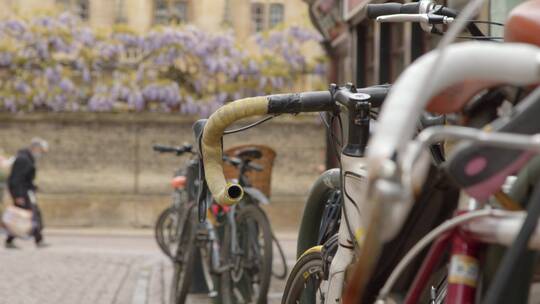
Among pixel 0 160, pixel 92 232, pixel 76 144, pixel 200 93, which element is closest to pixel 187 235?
pixel 0 160

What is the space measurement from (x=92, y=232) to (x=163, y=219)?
7.68 meters

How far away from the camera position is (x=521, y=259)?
5.61ft

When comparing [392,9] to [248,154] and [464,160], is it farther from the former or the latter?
[248,154]

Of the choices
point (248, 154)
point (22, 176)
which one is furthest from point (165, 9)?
point (248, 154)

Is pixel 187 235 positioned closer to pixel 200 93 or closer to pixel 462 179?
pixel 462 179

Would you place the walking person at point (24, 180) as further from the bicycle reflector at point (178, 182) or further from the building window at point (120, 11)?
the building window at point (120, 11)

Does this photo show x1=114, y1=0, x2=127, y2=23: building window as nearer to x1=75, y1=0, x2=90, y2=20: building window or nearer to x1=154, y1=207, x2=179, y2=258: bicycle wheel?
x1=75, y1=0, x2=90, y2=20: building window

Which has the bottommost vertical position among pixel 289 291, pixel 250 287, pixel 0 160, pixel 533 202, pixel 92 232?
pixel 92 232

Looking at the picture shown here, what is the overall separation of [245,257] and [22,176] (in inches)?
386

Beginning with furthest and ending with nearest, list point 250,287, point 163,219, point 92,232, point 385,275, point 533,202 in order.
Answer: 1. point 92,232
2. point 163,219
3. point 250,287
4. point 385,275
5. point 533,202

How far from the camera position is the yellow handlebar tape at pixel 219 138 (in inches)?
113

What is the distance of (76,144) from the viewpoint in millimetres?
21922

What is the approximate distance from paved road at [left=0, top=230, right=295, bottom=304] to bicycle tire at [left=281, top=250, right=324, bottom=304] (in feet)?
13.9

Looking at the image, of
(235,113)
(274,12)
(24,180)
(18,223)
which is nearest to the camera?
(235,113)
